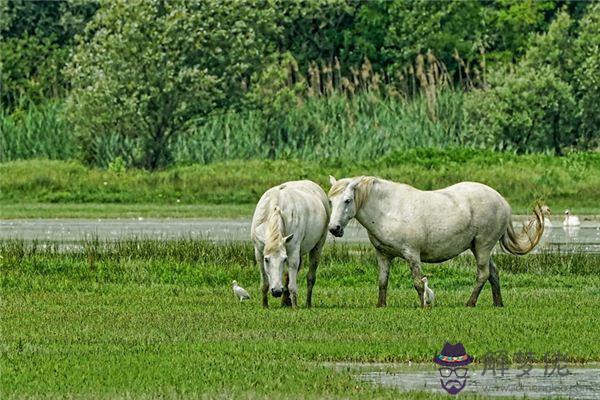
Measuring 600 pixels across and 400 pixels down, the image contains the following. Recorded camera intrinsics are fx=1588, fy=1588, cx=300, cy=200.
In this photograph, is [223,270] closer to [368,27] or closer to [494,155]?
[494,155]

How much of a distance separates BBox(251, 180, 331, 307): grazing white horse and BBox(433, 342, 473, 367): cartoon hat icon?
423 centimetres

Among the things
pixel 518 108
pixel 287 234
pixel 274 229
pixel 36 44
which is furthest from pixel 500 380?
pixel 36 44

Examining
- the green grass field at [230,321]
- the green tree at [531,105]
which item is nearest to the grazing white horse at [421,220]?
the green grass field at [230,321]

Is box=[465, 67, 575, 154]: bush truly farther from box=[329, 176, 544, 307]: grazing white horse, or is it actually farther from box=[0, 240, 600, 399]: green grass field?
box=[329, 176, 544, 307]: grazing white horse

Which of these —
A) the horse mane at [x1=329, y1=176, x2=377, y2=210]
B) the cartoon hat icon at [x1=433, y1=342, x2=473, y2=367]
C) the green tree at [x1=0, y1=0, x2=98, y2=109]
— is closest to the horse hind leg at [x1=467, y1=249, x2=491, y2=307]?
the horse mane at [x1=329, y1=176, x2=377, y2=210]

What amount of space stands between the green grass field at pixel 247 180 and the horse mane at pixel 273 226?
21.2 meters

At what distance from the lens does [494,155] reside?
152 feet

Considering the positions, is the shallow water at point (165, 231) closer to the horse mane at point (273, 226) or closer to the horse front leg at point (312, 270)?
the horse front leg at point (312, 270)

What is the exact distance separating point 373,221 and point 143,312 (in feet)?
10.9

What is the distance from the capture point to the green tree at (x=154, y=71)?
48.7 metres

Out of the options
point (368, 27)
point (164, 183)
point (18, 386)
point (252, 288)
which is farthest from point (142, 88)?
point (18, 386)

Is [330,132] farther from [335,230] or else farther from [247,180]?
[335,230]

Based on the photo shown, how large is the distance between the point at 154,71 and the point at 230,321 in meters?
31.2

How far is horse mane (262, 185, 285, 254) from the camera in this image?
19.9 meters
